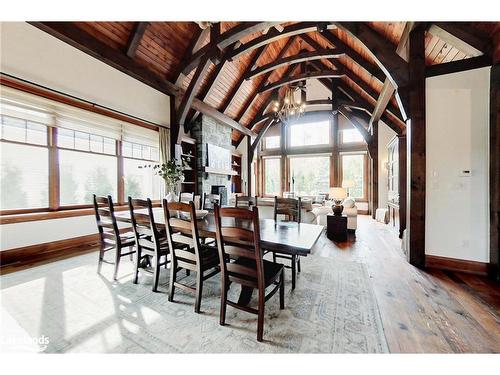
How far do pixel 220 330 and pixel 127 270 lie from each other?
67.7 inches

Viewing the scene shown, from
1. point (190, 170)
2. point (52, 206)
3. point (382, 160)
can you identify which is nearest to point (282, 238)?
point (52, 206)

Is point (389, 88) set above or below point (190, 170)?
above

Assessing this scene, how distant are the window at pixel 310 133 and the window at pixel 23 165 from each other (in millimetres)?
8195

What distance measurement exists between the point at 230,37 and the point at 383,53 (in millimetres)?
2748

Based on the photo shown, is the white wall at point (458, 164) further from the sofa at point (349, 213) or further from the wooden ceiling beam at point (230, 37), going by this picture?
the wooden ceiling beam at point (230, 37)

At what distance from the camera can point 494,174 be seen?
7.80 ft

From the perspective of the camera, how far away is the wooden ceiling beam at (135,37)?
12.0 feet

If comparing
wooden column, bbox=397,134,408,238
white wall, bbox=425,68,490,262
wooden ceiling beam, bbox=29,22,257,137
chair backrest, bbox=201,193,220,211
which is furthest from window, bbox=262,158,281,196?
white wall, bbox=425,68,490,262

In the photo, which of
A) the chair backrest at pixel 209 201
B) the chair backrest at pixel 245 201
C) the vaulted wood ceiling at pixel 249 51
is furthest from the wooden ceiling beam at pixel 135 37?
the chair backrest at pixel 245 201

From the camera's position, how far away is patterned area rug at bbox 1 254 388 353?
1.37 m

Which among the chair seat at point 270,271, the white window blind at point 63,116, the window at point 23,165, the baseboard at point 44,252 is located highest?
the white window blind at point 63,116

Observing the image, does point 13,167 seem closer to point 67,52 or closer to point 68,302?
point 67,52

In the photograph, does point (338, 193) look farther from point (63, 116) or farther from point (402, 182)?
point (63, 116)

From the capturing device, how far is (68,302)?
1.85 metres
